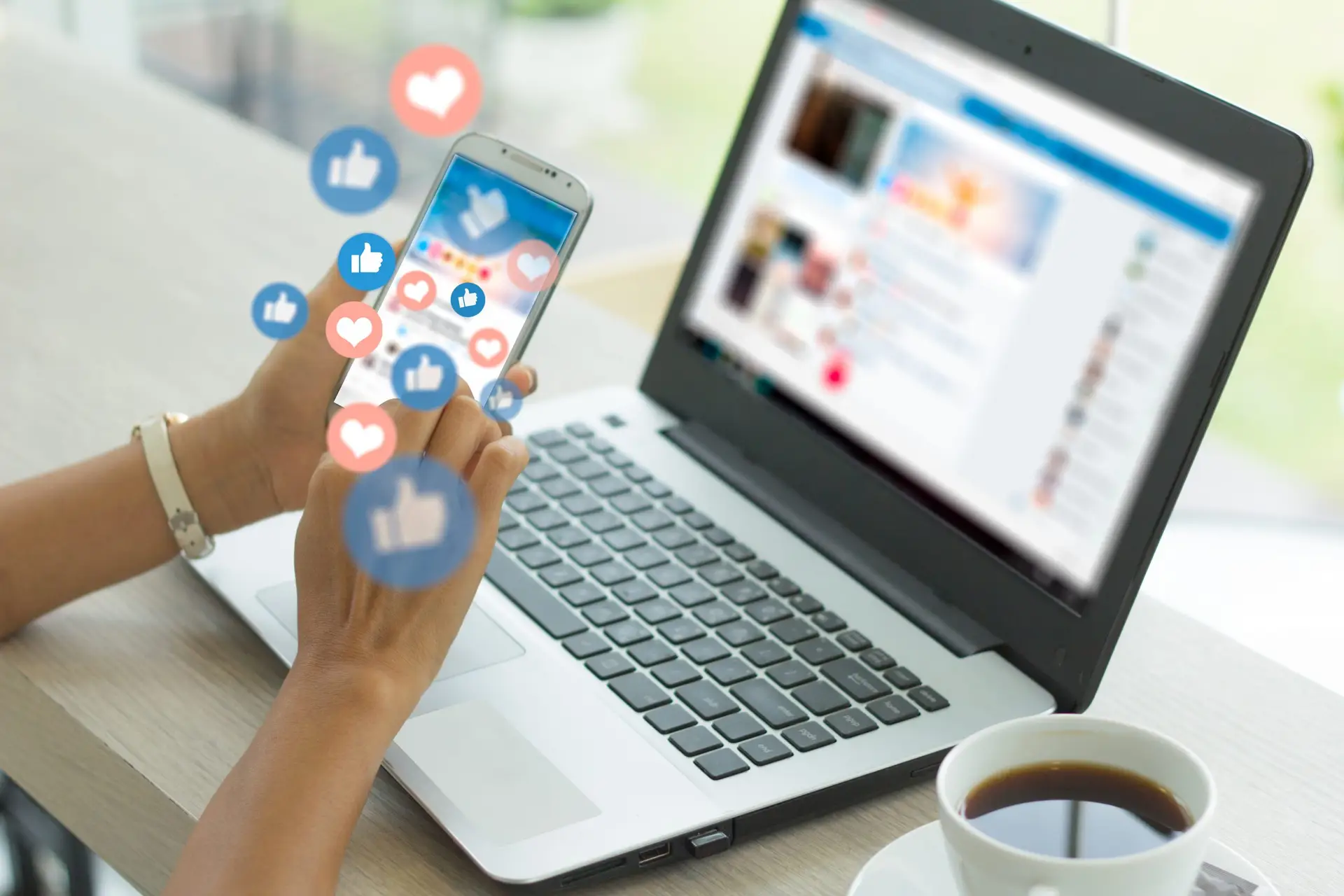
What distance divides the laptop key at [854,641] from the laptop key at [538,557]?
144 mm

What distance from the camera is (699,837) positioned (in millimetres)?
537

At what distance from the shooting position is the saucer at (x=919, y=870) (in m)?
0.51

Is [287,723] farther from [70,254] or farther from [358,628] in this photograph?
[70,254]

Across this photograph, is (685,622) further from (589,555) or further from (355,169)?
(355,169)

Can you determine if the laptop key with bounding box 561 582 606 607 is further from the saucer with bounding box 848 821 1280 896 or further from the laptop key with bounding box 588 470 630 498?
the saucer with bounding box 848 821 1280 896

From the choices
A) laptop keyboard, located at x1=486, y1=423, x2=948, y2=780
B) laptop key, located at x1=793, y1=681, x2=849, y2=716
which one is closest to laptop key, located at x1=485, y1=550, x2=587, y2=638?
laptop keyboard, located at x1=486, y1=423, x2=948, y2=780

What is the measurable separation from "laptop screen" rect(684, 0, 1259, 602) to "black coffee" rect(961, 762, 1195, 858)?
0.15m

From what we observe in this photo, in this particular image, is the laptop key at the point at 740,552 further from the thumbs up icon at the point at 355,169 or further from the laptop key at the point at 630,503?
the thumbs up icon at the point at 355,169

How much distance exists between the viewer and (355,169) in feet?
2.41

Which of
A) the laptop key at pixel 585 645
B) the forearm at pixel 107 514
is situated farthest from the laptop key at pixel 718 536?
the forearm at pixel 107 514

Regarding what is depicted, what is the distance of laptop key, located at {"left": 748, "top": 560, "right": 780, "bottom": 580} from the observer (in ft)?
2.28

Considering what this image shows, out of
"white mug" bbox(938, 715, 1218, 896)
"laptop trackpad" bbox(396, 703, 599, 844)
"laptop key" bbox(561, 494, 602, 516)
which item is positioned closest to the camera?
"white mug" bbox(938, 715, 1218, 896)

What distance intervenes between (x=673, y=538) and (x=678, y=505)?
31 mm

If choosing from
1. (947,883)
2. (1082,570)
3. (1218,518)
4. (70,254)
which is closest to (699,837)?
(947,883)
